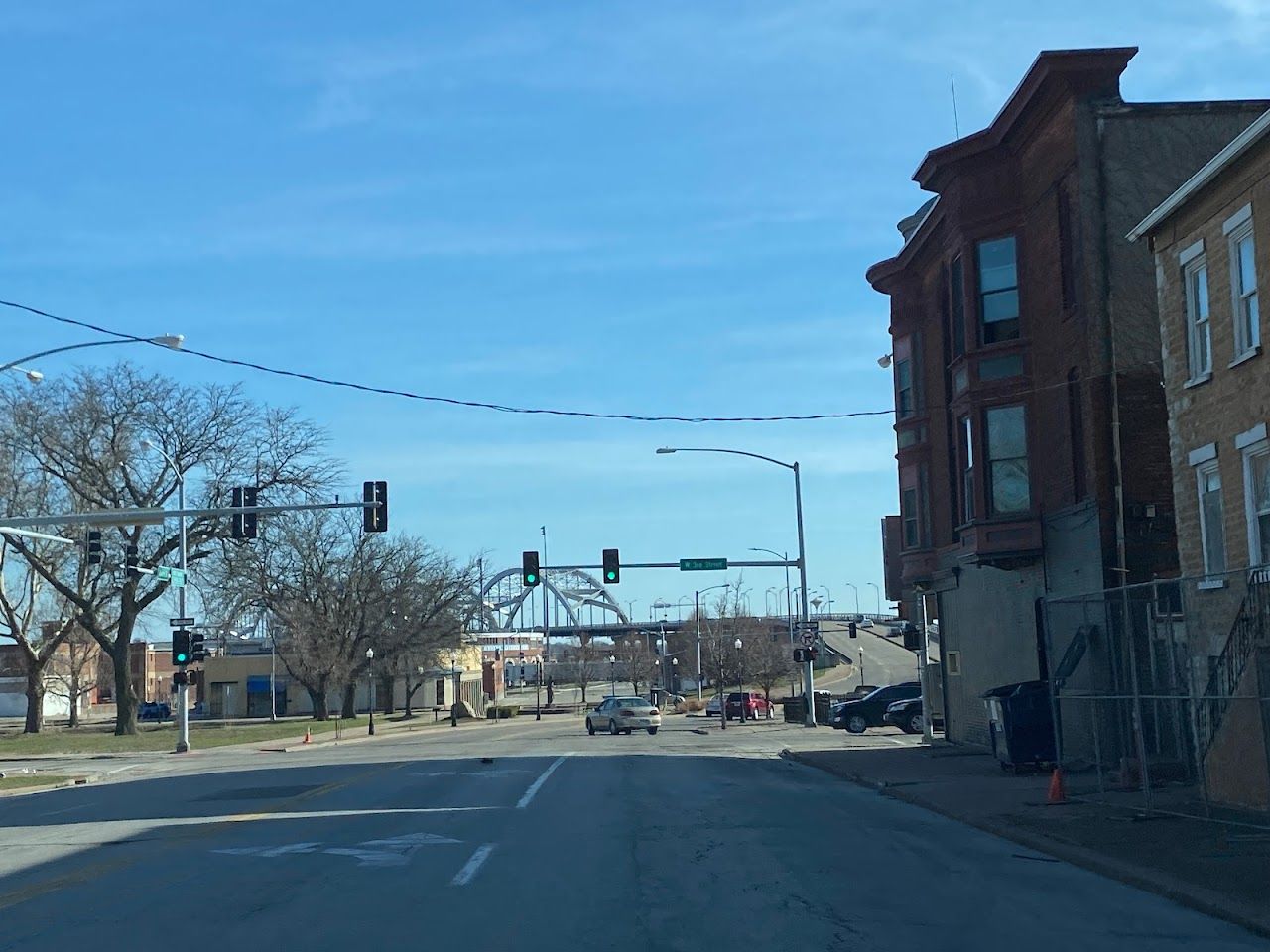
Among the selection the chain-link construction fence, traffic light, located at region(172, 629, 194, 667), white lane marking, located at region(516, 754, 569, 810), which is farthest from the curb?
the chain-link construction fence

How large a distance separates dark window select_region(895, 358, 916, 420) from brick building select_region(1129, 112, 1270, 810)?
14.9 meters

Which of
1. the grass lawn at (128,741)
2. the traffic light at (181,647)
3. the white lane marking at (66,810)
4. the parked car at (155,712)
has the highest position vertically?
the traffic light at (181,647)

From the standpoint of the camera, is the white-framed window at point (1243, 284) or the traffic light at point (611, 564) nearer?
the white-framed window at point (1243, 284)

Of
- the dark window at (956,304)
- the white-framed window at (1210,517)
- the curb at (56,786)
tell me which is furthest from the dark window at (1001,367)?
the curb at (56,786)

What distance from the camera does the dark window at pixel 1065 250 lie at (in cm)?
2622

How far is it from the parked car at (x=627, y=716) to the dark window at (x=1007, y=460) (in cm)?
2583

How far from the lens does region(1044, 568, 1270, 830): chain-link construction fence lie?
15.6 meters

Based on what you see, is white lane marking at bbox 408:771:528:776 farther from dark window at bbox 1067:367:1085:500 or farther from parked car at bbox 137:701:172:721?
parked car at bbox 137:701:172:721

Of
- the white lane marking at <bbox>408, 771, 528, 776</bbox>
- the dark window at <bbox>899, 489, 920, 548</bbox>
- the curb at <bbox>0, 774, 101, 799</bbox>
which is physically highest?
the dark window at <bbox>899, 489, 920, 548</bbox>

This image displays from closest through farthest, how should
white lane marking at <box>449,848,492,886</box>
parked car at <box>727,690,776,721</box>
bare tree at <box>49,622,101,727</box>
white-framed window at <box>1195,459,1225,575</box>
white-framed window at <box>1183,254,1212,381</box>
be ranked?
white lane marking at <box>449,848,492,886</box>
white-framed window at <box>1195,459,1225,575</box>
white-framed window at <box>1183,254,1212,381</box>
parked car at <box>727,690,776,721</box>
bare tree at <box>49,622,101,727</box>

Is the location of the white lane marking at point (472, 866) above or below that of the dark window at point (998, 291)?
below

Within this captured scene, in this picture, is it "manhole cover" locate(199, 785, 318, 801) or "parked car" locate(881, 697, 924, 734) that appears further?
"parked car" locate(881, 697, 924, 734)

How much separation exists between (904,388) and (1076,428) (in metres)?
11.0

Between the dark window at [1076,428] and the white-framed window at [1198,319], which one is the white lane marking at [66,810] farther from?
the white-framed window at [1198,319]
